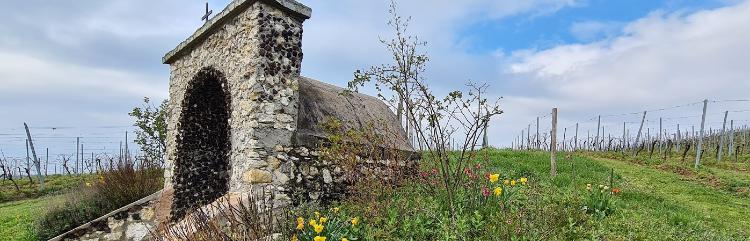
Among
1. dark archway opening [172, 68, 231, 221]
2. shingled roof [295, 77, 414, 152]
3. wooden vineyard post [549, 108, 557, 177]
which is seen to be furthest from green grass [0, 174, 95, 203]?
wooden vineyard post [549, 108, 557, 177]

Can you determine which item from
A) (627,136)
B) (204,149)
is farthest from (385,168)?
(627,136)

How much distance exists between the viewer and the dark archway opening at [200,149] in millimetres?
8914

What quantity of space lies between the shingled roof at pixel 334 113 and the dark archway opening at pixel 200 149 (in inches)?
65.3

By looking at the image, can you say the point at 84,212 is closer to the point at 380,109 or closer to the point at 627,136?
the point at 380,109

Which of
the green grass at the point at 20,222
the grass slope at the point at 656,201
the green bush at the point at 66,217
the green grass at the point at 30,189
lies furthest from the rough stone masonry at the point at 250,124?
the green grass at the point at 30,189

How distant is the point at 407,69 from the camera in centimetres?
732

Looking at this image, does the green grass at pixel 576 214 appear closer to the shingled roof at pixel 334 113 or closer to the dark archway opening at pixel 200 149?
the shingled roof at pixel 334 113

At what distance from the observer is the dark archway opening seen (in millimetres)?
8914

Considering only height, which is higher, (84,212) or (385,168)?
(385,168)

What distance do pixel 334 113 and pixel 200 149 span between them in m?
2.49

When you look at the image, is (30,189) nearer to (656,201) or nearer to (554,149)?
(554,149)

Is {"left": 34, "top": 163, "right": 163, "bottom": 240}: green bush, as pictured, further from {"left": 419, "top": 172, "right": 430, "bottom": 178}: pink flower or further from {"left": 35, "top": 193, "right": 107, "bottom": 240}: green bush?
{"left": 419, "top": 172, "right": 430, "bottom": 178}: pink flower

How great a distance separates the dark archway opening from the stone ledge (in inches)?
24.6

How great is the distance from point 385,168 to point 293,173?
1.71 metres
